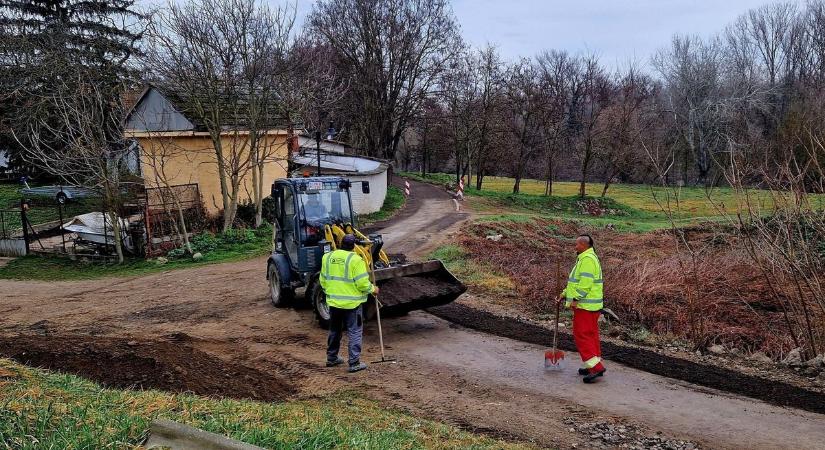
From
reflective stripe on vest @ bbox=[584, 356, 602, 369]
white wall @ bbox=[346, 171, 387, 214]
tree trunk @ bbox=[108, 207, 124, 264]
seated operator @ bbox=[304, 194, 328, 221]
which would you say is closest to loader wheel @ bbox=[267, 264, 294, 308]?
seated operator @ bbox=[304, 194, 328, 221]

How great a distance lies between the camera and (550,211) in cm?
3353

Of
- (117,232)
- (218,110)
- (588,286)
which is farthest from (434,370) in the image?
(218,110)

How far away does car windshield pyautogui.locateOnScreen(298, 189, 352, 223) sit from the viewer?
36.9 ft

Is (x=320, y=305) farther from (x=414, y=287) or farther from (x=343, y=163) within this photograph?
(x=343, y=163)

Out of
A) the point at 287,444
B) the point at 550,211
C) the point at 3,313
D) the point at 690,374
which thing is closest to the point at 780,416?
the point at 690,374

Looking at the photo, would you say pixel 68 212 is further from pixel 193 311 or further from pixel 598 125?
pixel 598 125

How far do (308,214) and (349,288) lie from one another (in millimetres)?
3316

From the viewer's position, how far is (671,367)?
27.3 ft

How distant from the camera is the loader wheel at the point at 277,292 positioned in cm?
1191

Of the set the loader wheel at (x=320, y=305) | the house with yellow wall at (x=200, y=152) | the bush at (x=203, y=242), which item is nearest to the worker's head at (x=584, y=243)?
the loader wheel at (x=320, y=305)

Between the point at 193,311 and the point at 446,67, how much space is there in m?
29.0

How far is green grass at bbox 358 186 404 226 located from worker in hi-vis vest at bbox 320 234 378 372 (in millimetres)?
16794

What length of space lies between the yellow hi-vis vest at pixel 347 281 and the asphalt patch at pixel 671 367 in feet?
9.74

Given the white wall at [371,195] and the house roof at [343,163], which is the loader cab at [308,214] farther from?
the house roof at [343,163]
